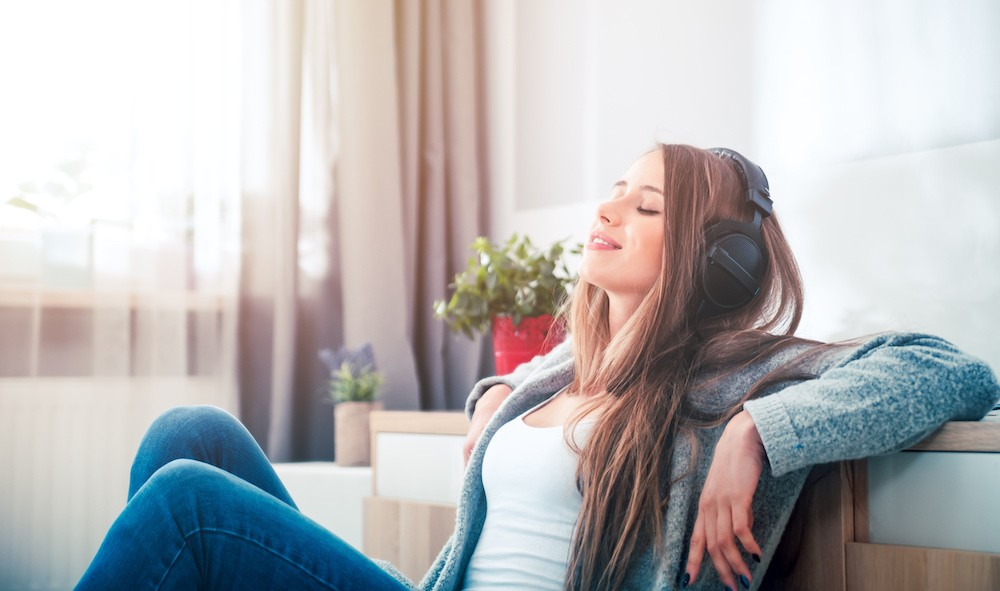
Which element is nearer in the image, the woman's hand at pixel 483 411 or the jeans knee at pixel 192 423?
the jeans knee at pixel 192 423

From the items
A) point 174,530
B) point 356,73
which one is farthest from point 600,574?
point 356,73

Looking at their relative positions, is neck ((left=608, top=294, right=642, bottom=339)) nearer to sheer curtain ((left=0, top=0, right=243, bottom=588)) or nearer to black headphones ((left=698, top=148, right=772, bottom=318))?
black headphones ((left=698, top=148, right=772, bottom=318))

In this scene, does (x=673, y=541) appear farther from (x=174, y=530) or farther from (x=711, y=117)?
(x=711, y=117)

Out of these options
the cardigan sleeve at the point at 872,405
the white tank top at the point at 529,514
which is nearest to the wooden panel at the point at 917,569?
the cardigan sleeve at the point at 872,405

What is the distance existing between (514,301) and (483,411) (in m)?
0.51

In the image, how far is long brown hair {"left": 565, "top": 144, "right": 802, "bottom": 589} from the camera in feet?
2.88

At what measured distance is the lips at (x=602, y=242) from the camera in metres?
1.07

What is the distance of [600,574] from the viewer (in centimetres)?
88

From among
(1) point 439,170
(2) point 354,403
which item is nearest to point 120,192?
(2) point 354,403

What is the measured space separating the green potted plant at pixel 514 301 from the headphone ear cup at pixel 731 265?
0.64 metres

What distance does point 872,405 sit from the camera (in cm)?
77

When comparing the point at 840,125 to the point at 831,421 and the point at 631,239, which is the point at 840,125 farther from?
the point at 831,421

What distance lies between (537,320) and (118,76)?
40.0 inches

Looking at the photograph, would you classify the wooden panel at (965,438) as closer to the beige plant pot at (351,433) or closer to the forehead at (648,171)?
→ the forehead at (648,171)
